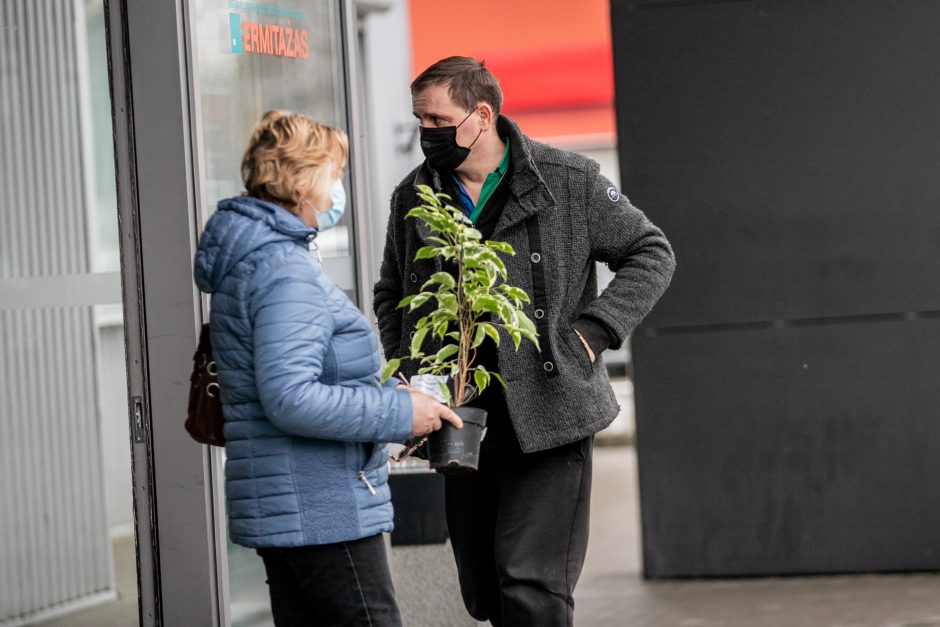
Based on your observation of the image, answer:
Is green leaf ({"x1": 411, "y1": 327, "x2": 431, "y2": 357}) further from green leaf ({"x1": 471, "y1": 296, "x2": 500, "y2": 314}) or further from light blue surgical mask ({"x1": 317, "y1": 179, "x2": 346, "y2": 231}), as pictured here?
light blue surgical mask ({"x1": 317, "y1": 179, "x2": 346, "y2": 231})

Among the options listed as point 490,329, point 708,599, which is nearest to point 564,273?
point 490,329

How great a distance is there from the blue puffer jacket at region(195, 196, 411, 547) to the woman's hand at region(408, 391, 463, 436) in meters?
0.04

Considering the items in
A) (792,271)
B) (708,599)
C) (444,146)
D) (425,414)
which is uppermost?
(444,146)

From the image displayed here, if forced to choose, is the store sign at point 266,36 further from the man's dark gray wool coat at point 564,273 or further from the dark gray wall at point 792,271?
Result: the dark gray wall at point 792,271

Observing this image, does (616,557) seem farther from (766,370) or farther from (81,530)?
(81,530)

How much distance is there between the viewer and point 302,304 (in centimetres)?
259

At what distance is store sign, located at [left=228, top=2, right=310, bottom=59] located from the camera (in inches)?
163

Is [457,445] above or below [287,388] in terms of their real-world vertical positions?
below

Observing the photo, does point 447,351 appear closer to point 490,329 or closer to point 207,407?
point 490,329

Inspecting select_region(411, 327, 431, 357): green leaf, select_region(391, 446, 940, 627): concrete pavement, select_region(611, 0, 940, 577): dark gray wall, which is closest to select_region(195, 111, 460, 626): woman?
select_region(411, 327, 431, 357): green leaf

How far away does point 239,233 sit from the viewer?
2.63 metres

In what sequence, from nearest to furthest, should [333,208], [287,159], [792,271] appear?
1. [287,159]
2. [333,208]
3. [792,271]

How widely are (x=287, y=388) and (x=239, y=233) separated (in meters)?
0.35

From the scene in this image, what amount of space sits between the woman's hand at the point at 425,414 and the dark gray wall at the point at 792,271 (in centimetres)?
322
